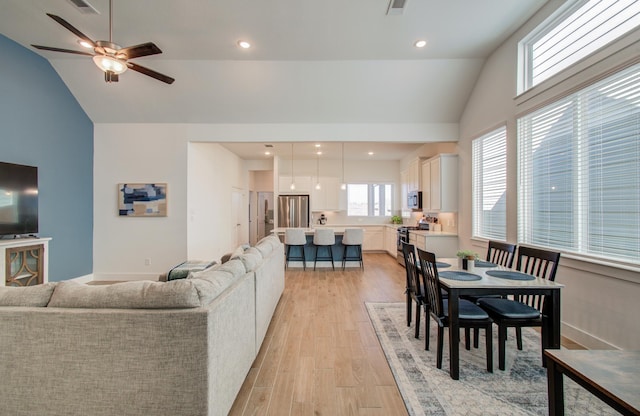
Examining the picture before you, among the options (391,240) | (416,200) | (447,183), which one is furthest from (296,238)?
(447,183)

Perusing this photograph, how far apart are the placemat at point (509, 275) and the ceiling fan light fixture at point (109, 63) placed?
410cm

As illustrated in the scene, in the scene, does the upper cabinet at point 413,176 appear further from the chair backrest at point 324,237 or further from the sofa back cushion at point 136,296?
the sofa back cushion at point 136,296

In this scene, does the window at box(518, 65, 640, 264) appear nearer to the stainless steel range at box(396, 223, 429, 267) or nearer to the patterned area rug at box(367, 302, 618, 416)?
the patterned area rug at box(367, 302, 618, 416)

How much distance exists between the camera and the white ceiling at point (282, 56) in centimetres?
307

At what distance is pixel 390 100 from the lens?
15.4 feet

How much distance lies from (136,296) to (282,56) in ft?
12.4

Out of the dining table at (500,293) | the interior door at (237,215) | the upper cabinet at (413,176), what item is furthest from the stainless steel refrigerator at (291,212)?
the dining table at (500,293)

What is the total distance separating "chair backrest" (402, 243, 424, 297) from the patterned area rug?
1.61ft

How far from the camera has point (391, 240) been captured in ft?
24.8

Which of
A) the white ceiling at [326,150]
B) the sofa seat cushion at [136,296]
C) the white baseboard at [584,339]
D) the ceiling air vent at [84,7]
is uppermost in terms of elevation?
the ceiling air vent at [84,7]

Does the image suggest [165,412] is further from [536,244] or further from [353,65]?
[353,65]

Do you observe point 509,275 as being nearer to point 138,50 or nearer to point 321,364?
point 321,364

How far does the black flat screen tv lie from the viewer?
338cm

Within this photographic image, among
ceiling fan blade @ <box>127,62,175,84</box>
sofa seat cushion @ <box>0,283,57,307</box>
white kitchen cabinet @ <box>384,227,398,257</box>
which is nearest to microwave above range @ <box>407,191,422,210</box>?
white kitchen cabinet @ <box>384,227,398,257</box>
